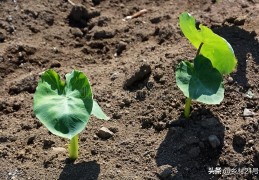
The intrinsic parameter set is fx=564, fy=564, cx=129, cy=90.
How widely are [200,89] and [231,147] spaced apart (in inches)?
12.8

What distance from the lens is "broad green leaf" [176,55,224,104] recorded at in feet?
8.27

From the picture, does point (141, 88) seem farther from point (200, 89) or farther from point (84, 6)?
point (84, 6)

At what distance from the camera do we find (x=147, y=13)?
11.8 feet

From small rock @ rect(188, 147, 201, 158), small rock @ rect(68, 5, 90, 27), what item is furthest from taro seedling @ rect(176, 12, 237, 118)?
small rock @ rect(68, 5, 90, 27)

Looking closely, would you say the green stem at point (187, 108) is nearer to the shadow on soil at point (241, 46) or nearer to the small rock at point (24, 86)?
the shadow on soil at point (241, 46)

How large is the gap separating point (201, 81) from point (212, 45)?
0.18 metres

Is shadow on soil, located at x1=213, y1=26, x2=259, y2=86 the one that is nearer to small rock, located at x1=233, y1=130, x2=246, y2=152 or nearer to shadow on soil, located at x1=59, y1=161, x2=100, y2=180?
small rock, located at x1=233, y1=130, x2=246, y2=152

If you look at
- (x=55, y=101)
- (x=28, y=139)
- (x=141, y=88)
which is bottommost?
(x=28, y=139)

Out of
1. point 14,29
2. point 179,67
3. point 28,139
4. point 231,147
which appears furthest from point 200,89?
point 14,29

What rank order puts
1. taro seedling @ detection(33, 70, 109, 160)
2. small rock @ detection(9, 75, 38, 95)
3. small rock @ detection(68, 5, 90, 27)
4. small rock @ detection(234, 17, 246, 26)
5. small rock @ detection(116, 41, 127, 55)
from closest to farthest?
1. taro seedling @ detection(33, 70, 109, 160)
2. small rock @ detection(9, 75, 38, 95)
3. small rock @ detection(234, 17, 246, 26)
4. small rock @ detection(116, 41, 127, 55)
5. small rock @ detection(68, 5, 90, 27)

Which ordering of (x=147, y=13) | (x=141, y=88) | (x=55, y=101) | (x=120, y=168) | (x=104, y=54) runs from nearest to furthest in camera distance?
(x=55, y=101)
(x=120, y=168)
(x=141, y=88)
(x=104, y=54)
(x=147, y=13)

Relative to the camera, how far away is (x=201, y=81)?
2.58m

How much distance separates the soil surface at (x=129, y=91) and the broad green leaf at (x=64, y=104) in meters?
0.34

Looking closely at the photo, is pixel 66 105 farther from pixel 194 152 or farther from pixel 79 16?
pixel 79 16
